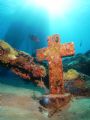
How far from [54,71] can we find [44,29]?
3633cm

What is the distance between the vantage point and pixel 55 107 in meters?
6.84

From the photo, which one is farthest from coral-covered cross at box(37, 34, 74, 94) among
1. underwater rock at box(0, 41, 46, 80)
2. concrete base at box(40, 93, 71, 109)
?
underwater rock at box(0, 41, 46, 80)

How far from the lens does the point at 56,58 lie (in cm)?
719

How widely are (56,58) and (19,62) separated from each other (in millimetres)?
1212

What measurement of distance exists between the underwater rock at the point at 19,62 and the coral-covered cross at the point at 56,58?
52 cm

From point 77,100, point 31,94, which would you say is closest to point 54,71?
point 77,100

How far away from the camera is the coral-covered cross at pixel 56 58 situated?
7129mm

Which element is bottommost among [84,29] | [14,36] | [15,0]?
[14,36]

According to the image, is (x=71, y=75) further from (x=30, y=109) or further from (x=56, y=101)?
(x=30, y=109)

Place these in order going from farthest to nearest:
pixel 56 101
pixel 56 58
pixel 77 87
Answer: pixel 77 87 < pixel 56 58 < pixel 56 101

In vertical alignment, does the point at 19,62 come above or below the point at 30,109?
above

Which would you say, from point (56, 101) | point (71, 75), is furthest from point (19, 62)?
point (71, 75)

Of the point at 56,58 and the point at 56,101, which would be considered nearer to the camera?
the point at 56,101

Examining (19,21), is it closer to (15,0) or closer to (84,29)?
(15,0)
